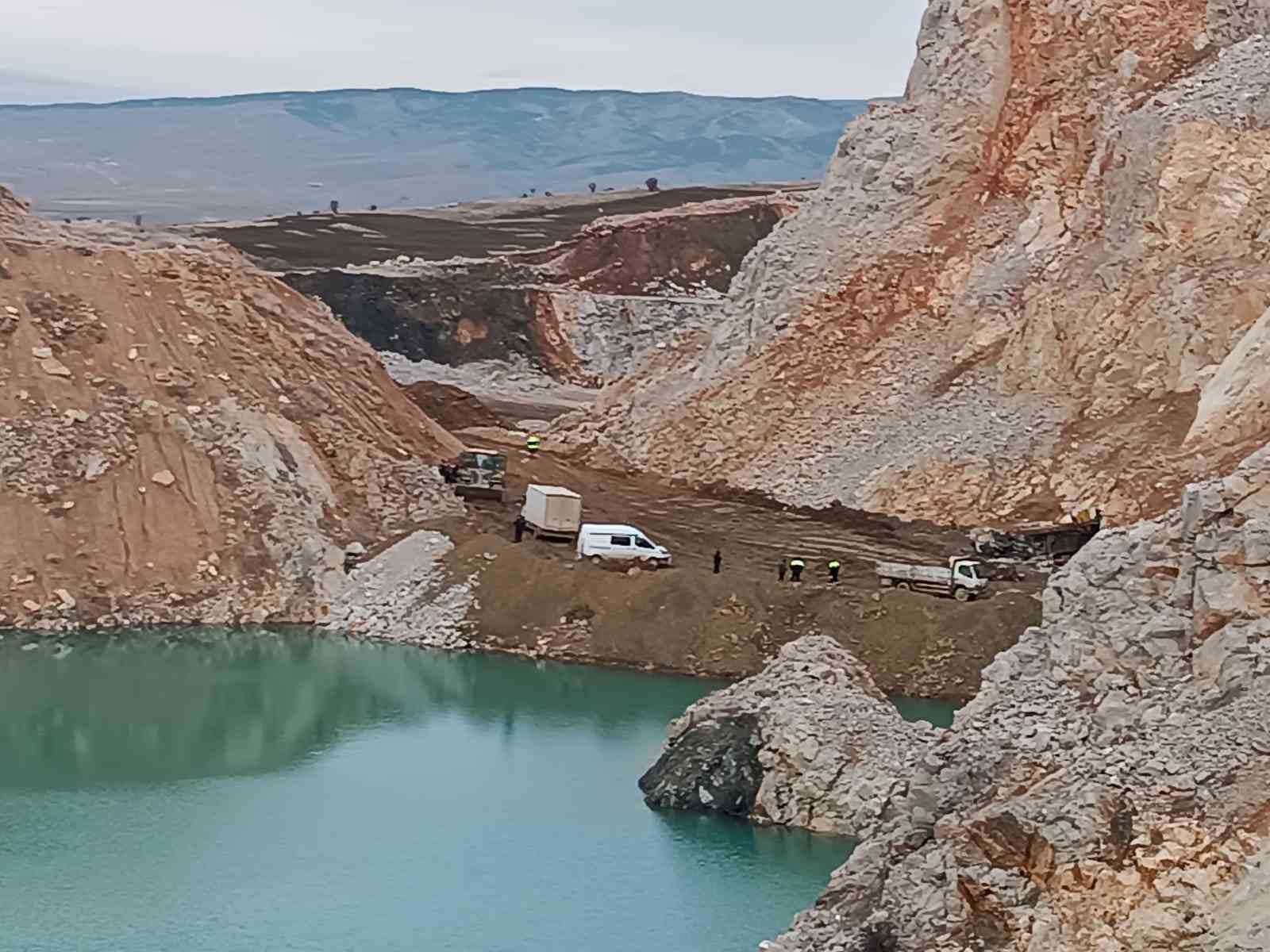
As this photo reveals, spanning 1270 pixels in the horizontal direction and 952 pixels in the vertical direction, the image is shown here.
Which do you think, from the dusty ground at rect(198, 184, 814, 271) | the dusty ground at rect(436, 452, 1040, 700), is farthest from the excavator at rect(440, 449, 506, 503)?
the dusty ground at rect(198, 184, 814, 271)

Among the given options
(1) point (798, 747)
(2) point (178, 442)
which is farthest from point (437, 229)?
(1) point (798, 747)

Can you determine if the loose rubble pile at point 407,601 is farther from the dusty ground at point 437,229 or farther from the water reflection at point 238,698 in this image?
the dusty ground at point 437,229

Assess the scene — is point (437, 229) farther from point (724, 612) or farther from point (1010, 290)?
point (724, 612)

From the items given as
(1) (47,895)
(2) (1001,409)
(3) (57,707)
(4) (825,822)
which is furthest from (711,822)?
(2) (1001,409)

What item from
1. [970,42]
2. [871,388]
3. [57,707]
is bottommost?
[57,707]

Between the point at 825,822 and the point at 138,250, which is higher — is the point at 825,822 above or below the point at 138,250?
below

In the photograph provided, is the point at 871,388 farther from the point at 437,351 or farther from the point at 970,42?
the point at 437,351

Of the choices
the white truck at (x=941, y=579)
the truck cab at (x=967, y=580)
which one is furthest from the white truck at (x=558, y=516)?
the truck cab at (x=967, y=580)
